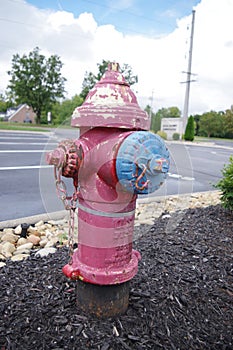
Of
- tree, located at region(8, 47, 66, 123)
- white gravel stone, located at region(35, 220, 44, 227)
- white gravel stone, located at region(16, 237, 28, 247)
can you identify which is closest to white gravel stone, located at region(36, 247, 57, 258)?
white gravel stone, located at region(16, 237, 28, 247)

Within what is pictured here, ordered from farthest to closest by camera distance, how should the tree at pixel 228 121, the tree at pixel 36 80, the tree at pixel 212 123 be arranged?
the tree at pixel 212 123 → the tree at pixel 228 121 → the tree at pixel 36 80

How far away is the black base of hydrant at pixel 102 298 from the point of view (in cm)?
146

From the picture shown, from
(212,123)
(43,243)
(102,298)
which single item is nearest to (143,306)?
(102,298)

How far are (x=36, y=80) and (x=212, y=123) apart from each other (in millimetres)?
24701

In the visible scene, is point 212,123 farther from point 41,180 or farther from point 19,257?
point 41,180

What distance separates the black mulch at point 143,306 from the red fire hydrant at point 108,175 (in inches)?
5.0

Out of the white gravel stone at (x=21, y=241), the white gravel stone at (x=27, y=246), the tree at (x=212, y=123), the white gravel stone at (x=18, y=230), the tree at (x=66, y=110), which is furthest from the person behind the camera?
the tree at (x=212, y=123)

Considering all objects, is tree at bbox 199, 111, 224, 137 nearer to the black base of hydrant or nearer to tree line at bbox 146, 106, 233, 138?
tree line at bbox 146, 106, 233, 138

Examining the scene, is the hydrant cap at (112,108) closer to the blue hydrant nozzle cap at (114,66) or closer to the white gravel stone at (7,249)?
the blue hydrant nozzle cap at (114,66)

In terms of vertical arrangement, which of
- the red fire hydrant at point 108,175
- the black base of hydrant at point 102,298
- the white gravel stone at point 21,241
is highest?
the red fire hydrant at point 108,175

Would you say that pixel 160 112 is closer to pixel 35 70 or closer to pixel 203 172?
pixel 203 172

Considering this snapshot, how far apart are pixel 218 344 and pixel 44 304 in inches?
33.4

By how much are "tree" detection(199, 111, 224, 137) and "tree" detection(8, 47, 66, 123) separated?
69.8 feet

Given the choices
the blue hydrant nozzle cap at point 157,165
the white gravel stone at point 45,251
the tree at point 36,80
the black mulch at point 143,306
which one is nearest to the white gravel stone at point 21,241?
the white gravel stone at point 45,251
